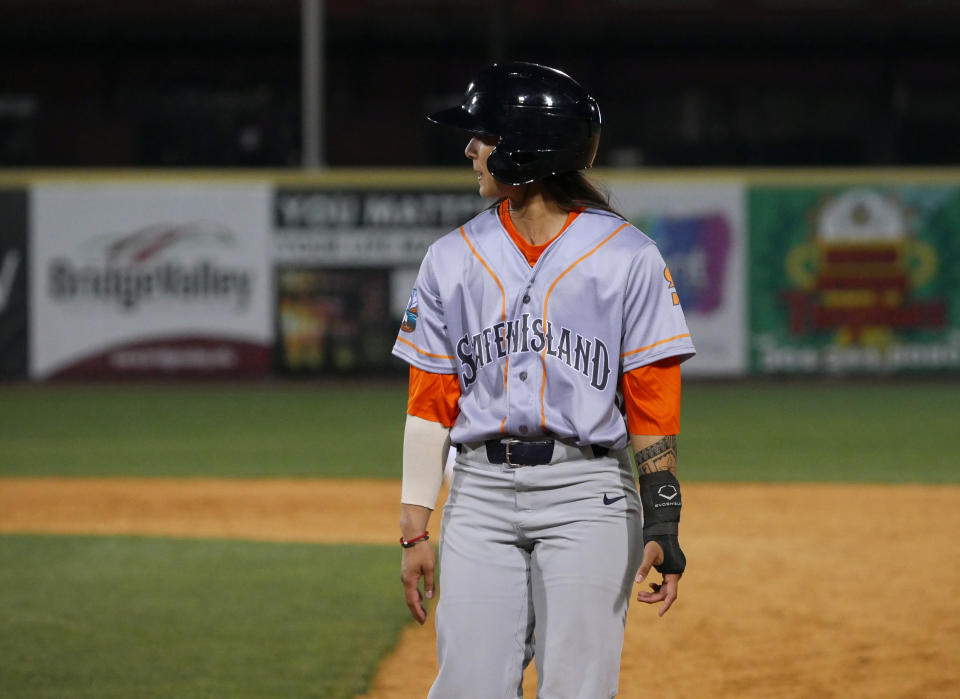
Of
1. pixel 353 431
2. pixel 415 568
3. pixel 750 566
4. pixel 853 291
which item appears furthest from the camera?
pixel 853 291

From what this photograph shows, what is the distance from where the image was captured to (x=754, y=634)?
541cm

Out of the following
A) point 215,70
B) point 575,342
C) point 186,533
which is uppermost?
point 215,70

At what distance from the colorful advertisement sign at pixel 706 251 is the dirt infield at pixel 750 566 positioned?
6587mm

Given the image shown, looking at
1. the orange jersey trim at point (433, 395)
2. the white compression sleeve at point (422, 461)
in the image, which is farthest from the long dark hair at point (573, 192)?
the white compression sleeve at point (422, 461)

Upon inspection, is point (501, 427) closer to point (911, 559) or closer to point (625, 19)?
point (911, 559)

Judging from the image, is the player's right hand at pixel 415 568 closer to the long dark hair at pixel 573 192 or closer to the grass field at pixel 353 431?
the long dark hair at pixel 573 192

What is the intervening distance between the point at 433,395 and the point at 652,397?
449 millimetres

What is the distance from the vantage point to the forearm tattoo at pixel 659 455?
107 inches

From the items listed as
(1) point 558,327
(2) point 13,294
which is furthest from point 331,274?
(1) point 558,327

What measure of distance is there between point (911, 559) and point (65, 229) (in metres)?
11.7

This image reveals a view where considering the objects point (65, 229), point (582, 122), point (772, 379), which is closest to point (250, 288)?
point (65, 229)

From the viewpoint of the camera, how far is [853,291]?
52.3 ft

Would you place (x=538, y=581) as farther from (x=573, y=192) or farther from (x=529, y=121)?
(x=529, y=121)

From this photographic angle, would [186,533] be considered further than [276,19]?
No
